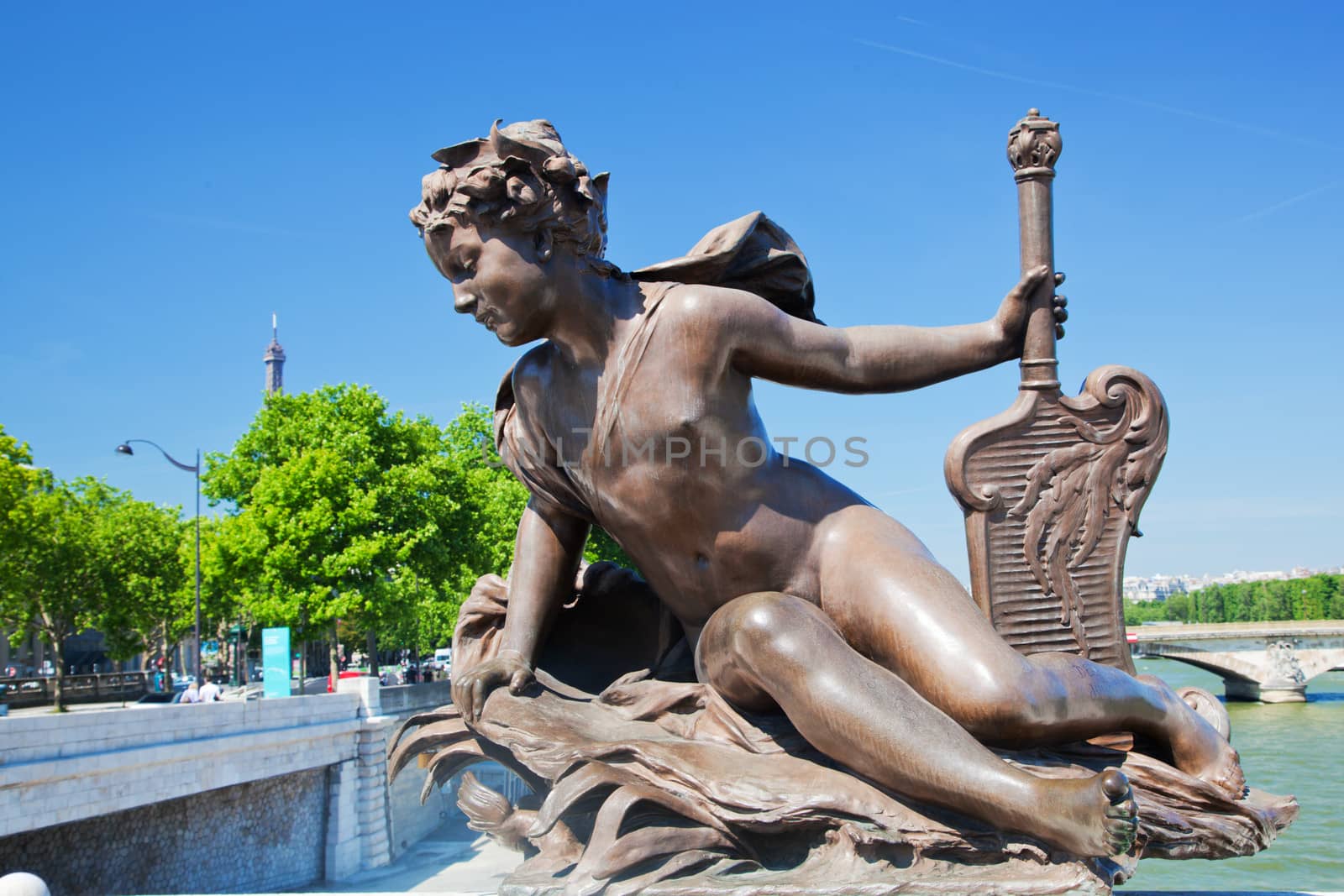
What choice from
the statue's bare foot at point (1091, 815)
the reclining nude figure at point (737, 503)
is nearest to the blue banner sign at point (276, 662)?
the reclining nude figure at point (737, 503)

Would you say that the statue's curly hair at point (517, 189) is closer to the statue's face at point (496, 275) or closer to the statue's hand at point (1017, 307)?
the statue's face at point (496, 275)

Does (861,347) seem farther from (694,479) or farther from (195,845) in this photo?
(195,845)

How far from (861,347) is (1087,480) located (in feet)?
3.45

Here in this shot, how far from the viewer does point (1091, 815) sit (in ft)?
10.3

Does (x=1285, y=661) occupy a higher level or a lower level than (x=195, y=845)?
lower

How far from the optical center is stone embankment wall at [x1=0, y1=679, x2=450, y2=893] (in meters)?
15.4

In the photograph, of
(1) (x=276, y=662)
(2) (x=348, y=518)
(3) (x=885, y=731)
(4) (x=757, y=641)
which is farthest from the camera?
(2) (x=348, y=518)

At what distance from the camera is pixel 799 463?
4410 mm

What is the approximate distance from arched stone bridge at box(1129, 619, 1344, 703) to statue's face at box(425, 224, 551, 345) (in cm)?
4583

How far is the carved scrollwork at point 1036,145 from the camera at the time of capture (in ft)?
14.9

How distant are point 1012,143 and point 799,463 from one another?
1.57m

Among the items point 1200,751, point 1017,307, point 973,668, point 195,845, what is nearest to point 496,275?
point 1017,307

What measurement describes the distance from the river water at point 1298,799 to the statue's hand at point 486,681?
122 inches

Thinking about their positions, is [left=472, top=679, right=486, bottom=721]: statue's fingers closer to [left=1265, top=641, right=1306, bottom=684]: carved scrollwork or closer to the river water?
the river water
